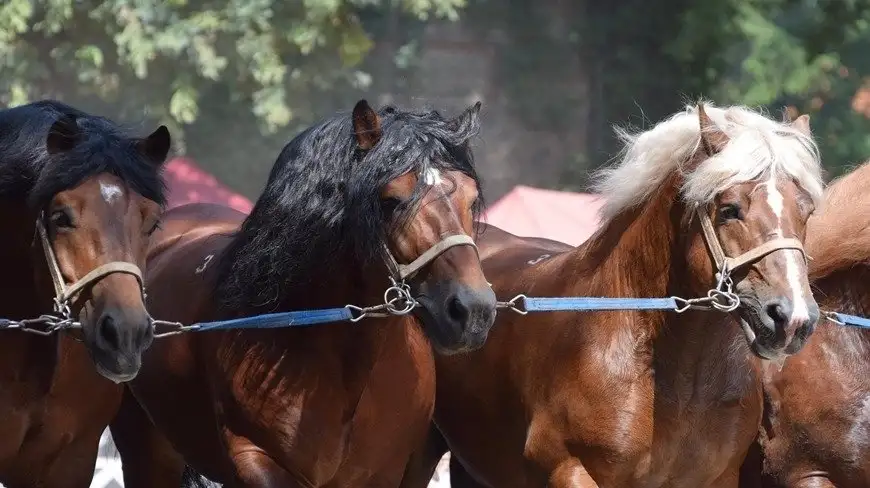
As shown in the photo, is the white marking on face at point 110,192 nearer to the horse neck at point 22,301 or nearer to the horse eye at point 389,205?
the horse neck at point 22,301

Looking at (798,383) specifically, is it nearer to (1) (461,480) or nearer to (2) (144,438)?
(1) (461,480)

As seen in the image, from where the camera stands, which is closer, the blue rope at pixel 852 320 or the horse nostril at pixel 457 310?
the horse nostril at pixel 457 310

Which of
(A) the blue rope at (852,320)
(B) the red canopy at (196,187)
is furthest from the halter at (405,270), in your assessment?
(B) the red canopy at (196,187)

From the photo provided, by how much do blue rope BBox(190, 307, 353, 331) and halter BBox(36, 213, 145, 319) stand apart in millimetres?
535

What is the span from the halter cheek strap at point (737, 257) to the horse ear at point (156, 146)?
6.08ft

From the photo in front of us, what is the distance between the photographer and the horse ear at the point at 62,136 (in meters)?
4.52

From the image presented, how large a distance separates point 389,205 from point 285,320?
0.56 metres

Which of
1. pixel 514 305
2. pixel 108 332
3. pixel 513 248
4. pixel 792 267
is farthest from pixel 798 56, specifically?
pixel 108 332

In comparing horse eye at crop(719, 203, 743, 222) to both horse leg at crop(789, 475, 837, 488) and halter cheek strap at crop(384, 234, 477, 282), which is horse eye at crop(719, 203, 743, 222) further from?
horse leg at crop(789, 475, 837, 488)

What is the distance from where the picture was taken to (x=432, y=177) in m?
4.48

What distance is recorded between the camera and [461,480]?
6.50 meters

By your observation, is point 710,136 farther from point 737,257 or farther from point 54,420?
point 54,420

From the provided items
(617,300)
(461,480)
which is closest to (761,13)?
(461,480)

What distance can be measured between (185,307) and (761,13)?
11.0 m
